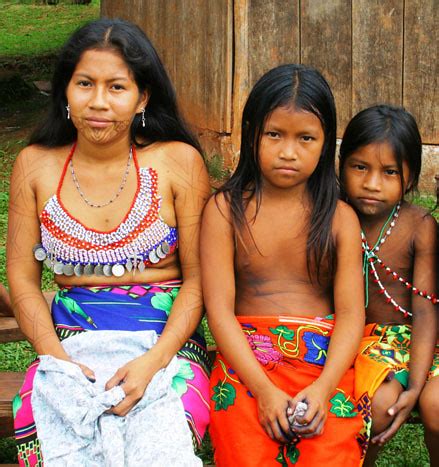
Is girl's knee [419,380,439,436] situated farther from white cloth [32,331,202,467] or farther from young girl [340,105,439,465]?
white cloth [32,331,202,467]

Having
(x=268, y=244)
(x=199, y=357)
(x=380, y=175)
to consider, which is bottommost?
(x=199, y=357)

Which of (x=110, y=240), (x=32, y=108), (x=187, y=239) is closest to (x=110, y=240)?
(x=110, y=240)

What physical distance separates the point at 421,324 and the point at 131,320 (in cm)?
91

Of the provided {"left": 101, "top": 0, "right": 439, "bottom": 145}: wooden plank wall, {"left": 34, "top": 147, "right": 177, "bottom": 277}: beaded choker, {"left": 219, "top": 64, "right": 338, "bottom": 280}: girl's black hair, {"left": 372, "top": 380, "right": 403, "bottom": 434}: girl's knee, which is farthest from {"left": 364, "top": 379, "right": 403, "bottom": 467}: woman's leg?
{"left": 101, "top": 0, "right": 439, "bottom": 145}: wooden plank wall

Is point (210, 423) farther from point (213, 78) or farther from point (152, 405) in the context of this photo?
point (213, 78)

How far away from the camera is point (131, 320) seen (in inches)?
105

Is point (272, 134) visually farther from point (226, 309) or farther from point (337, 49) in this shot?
point (337, 49)

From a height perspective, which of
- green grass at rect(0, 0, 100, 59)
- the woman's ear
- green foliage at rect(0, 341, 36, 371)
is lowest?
green foliage at rect(0, 341, 36, 371)

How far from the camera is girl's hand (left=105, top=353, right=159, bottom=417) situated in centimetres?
240

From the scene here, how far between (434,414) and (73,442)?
104cm

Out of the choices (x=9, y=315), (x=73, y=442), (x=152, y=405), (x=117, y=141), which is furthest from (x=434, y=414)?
(x=9, y=315)

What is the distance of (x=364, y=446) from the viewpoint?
2486mm

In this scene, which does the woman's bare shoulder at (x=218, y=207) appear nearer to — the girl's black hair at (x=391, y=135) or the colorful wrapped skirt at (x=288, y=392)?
the colorful wrapped skirt at (x=288, y=392)

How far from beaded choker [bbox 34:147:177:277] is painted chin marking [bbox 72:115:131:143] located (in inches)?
6.6
